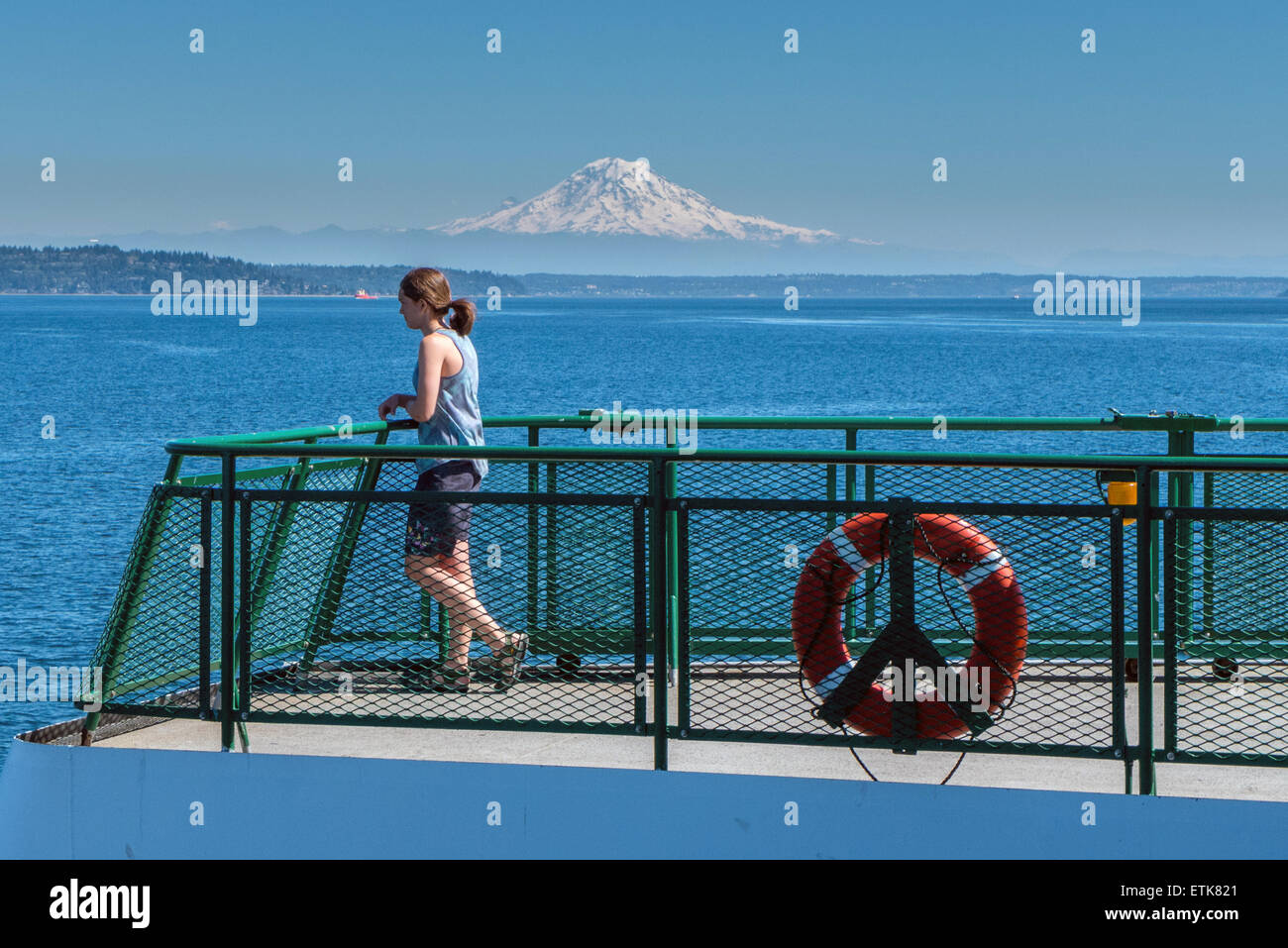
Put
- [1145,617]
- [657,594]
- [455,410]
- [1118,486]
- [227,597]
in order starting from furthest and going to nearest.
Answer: [455,410] < [1118,486] < [227,597] < [657,594] < [1145,617]

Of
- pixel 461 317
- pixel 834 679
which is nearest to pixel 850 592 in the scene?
pixel 834 679

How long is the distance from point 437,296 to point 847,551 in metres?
1.98

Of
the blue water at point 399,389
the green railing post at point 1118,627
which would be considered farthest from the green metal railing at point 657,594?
the blue water at point 399,389

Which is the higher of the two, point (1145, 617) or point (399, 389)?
point (399, 389)

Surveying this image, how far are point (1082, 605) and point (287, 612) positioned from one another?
2805 millimetres

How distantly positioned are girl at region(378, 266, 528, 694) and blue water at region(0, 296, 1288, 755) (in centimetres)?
1258

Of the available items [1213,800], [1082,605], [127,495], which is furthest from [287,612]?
[127,495]

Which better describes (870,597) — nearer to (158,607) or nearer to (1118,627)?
(1118,627)

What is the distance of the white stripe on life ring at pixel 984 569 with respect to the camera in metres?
4.84

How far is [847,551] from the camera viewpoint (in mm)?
4918

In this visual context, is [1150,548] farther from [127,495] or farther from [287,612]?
[127,495]

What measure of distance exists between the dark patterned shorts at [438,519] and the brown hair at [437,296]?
0.73 metres
